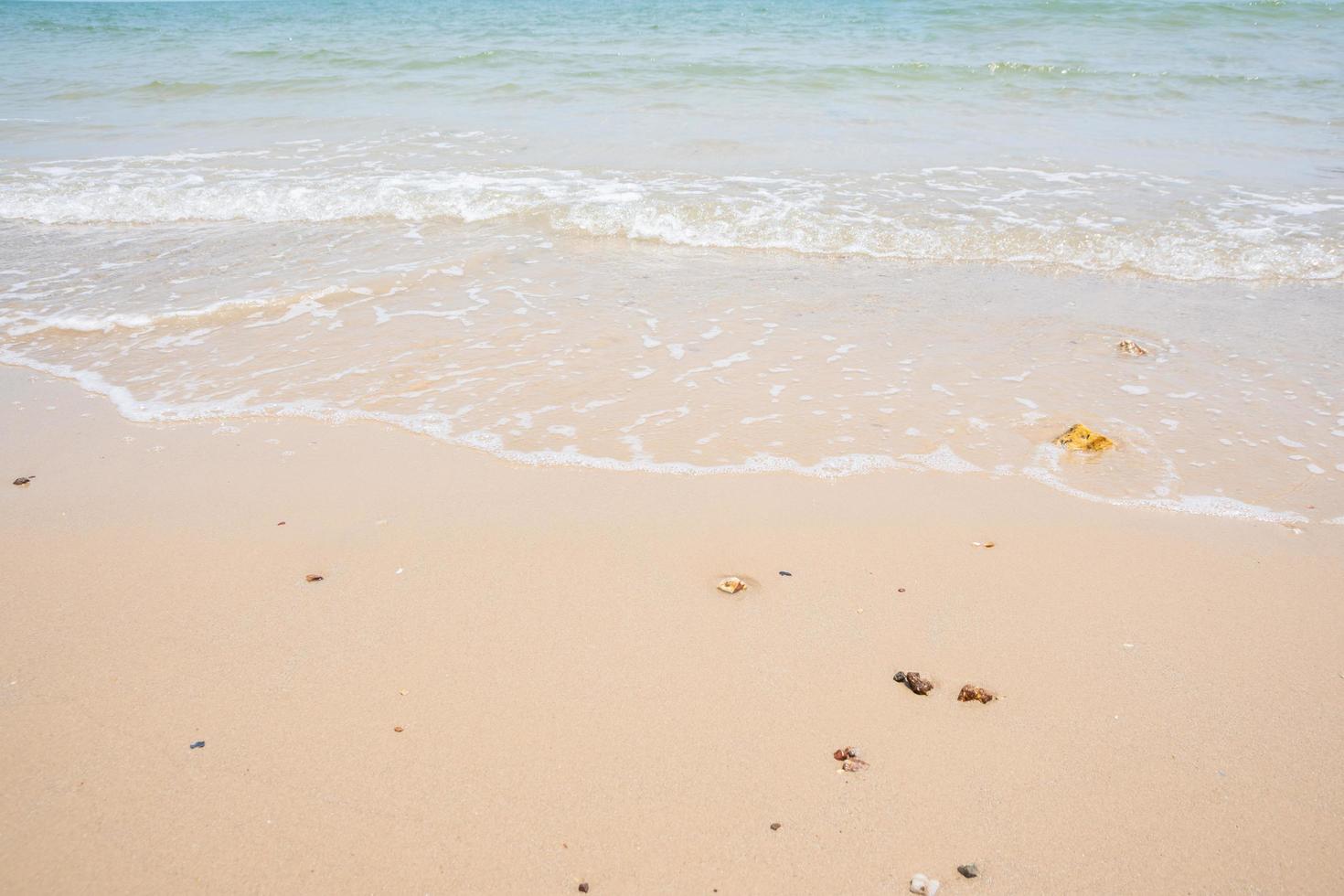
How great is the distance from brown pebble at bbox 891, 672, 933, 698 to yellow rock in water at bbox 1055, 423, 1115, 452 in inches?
72.5

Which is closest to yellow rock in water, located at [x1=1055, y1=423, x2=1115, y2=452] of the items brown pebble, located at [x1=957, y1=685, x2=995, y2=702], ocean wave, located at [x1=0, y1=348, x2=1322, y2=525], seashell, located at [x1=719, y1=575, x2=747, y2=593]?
ocean wave, located at [x1=0, y1=348, x2=1322, y2=525]

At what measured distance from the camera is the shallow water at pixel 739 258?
424 cm

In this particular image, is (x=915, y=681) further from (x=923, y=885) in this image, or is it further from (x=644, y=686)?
(x=644, y=686)

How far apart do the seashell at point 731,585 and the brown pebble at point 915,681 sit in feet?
2.11

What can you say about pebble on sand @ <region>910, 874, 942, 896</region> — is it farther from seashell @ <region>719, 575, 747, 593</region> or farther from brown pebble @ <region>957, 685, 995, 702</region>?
seashell @ <region>719, 575, 747, 593</region>

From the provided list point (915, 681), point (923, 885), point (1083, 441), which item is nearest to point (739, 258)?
point (1083, 441)

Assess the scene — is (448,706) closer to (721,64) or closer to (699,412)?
(699,412)

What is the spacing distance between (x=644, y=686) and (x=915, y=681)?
847mm

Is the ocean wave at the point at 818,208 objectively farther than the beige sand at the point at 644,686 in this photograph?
Yes

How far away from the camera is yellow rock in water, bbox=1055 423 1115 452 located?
156 inches

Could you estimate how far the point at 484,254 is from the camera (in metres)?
6.67

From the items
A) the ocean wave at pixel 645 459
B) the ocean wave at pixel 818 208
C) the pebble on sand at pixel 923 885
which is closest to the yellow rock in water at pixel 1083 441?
the ocean wave at pixel 645 459

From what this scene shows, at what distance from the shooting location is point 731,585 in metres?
3.09

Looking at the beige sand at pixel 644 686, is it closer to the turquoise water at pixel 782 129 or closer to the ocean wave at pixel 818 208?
the ocean wave at pixel 818 208
